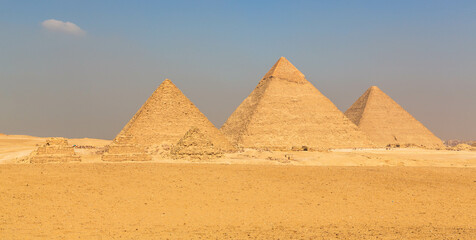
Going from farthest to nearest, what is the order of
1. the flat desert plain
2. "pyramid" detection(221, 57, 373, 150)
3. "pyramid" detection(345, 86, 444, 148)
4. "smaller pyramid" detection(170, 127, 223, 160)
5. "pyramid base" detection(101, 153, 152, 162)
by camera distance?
1. "pyramid" detection(345, 86, 444, 148)
2. "pyramid" detection(221, 57, 373, 150)
3. "smaller pyramid" detection(170, 127, 223, 160)
4. "pyramid base" detection(101, 153, 152, 162)
5. the flat desert plain

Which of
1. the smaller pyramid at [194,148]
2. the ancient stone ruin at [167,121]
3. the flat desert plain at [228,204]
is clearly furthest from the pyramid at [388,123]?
the flat desert plain at [228,204]

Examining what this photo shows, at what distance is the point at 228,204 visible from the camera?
34.1 feet

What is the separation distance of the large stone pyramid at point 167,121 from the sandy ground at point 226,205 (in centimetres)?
1187

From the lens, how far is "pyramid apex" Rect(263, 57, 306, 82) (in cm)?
5204

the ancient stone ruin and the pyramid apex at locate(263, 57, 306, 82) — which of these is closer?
the ancient stone ruin

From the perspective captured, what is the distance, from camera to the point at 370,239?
23.0ft

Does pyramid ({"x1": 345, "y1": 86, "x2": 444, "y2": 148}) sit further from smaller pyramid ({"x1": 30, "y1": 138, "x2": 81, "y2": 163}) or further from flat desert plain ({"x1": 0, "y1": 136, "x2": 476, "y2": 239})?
smaller pyramid ({"x1": 30, "y1": 138, "x2": 81, "y2": 163})

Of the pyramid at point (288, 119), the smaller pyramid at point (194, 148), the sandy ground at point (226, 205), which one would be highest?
the pyramid at point (288, 119)

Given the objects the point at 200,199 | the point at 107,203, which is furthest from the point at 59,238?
the point at 200,199

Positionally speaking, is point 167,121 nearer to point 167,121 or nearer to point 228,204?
point 167,121

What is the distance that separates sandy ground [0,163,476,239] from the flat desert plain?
0.07ft

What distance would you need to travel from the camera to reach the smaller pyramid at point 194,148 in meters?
21.8

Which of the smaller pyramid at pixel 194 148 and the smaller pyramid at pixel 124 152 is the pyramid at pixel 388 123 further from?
the smaller pyramid at pixel 124 152

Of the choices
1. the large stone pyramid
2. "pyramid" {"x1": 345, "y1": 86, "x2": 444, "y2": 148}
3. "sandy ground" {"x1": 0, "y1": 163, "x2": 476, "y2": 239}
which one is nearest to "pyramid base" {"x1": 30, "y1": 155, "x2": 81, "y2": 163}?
"sandy ground" {"x1": 0, "y1": 163, "x2": 476, "y2": 239}
